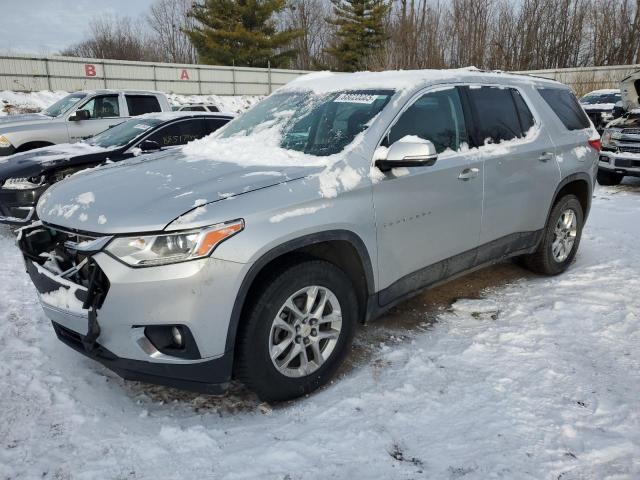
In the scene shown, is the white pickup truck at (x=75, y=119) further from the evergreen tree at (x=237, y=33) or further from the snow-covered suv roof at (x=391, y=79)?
the evergreen tree at (x=237, y=33)

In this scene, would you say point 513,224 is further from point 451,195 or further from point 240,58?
point 240,58

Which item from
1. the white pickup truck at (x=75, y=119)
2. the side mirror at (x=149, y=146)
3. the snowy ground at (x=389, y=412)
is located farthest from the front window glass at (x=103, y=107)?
the snowy ground at (x=389, y=412)

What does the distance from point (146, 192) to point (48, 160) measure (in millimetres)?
4213

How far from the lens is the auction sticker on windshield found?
3298 mm

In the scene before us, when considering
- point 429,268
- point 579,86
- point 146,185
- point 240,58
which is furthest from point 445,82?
point 240,58

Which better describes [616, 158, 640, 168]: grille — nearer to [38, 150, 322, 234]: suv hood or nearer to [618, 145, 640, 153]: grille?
[618, 145, 640, 153]: grille

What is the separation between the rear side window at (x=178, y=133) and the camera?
6949mm

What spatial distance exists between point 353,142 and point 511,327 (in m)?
1.85

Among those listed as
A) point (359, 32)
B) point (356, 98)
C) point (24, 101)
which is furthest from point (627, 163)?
point (359, 32)

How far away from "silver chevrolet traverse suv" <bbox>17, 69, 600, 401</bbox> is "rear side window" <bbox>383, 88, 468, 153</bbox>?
0.01 meters

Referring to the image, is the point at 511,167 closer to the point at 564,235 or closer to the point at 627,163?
the point at 564,235

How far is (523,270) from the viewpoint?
4.92m

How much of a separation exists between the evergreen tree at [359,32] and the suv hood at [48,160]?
35.7 m

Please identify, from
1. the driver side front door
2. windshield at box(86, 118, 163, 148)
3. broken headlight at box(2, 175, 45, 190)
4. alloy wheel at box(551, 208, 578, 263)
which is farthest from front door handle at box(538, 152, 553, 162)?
broken headlight at box(2, 175, 45, 190)
